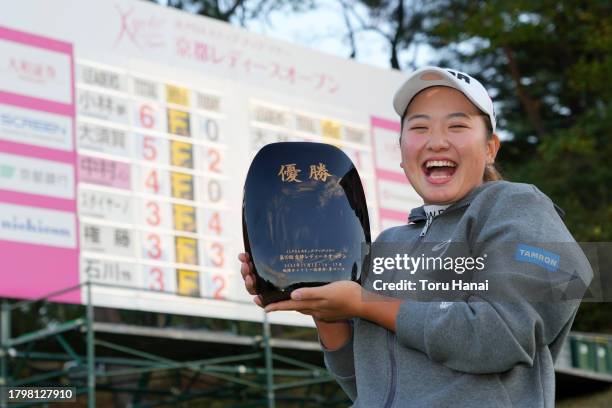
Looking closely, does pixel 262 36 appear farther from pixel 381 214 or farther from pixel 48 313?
pixel 48 313

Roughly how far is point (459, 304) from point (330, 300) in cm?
18

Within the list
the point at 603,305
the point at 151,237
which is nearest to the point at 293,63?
the point at 151,237

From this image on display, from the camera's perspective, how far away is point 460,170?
6.12 feet

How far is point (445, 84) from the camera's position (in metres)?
1.89

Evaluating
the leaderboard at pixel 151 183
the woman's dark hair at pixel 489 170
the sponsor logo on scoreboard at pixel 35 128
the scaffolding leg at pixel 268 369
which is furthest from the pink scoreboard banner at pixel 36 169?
the woman's dark hair at pixel 489 170

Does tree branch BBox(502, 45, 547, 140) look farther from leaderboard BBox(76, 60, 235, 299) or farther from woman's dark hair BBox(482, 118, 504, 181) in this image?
woman's dark hair BBox(482, 118, 504, 181)

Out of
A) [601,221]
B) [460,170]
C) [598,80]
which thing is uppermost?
[598,80]

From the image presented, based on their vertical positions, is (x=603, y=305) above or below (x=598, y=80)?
below

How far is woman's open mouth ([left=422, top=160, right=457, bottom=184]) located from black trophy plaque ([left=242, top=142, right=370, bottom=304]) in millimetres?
125

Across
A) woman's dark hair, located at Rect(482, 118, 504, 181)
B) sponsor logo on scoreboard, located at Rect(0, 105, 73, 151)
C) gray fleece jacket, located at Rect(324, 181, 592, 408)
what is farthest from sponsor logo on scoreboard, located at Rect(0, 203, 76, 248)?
gray fleece jacket, located at Rect(324, 181, 592, 408)

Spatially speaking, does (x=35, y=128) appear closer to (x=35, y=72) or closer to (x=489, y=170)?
(x=35, y=72)

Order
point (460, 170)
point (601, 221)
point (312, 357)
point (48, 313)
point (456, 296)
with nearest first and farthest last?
point (456, 296) → point (460, 170) → point (312, 357) → point (601, 221) → point (48, 313)

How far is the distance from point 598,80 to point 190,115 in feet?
22.3

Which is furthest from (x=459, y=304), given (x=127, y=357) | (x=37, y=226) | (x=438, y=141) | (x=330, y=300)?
(x=127, y=357)
